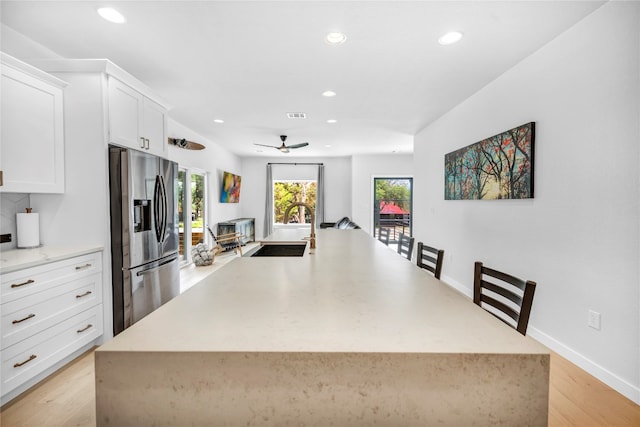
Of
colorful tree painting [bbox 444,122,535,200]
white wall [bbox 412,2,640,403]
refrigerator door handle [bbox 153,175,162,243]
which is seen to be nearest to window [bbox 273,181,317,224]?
colorful tree painting [bbox 444,122,535,200]

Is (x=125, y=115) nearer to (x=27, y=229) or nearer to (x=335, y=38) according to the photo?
(x=27, y=229)

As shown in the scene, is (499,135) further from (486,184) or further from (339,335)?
(339,335)

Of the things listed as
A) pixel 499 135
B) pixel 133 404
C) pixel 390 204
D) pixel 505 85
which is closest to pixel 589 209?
pixel 499 135

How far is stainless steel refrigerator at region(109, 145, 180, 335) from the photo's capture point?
2578 millimetres

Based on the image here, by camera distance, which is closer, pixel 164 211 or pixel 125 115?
pixel 125 115

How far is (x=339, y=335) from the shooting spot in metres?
0.78

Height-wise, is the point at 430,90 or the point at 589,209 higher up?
the point at 430,90

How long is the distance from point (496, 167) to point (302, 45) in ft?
7.33

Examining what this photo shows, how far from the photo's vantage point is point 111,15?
2.13 meters

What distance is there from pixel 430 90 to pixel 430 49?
1049 mm

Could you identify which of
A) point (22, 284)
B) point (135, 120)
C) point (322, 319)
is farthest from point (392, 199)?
point (322, 319)

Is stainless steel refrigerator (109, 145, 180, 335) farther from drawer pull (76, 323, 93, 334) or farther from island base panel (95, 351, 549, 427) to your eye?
island base panel (95, 351, 549, 427)

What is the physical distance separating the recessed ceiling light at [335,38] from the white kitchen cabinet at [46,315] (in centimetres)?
249

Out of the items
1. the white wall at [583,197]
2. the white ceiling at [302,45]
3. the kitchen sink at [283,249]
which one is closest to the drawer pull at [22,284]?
the kitchen sink at [283,249]
